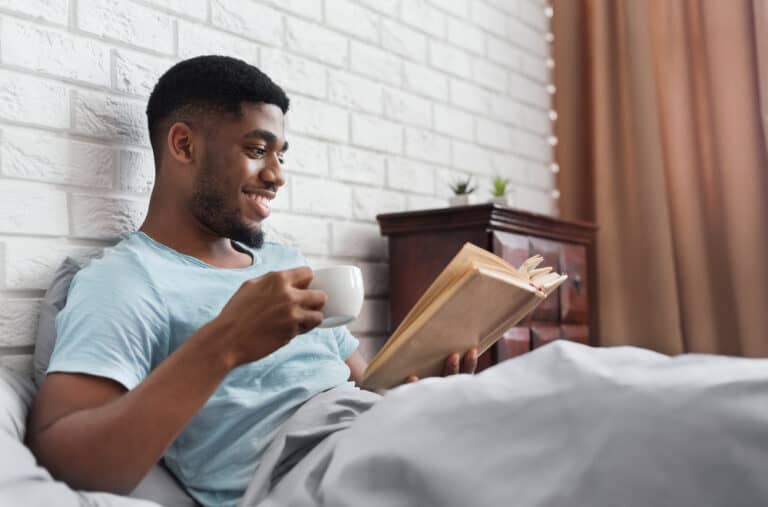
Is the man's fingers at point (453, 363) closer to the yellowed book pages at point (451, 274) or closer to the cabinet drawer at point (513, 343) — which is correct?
the yellowed book pages at point (451, 274)

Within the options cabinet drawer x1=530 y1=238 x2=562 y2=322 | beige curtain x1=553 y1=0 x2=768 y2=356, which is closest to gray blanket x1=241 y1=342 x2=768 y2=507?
cabinet drawer x1=530 y1=238 x2=562 y2=322

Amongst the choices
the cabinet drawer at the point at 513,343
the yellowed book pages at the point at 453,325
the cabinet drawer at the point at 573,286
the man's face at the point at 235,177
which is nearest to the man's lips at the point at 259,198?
the man's face at the point at 235,177

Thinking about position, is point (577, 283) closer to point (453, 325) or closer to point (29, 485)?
point (453, 325)

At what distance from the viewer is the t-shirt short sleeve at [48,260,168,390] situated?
932 mm

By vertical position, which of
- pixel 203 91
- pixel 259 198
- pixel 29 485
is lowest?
pixel 29 485

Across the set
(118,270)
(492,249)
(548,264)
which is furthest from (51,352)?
(548,264)

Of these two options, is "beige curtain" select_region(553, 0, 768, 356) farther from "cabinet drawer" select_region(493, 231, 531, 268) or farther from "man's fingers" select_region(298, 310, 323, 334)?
"man's fingers" select_region(298, 310, 323, 334)

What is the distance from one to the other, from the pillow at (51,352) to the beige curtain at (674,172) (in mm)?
1685

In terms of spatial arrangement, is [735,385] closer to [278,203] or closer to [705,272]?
[278,203]

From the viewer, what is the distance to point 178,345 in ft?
3.53

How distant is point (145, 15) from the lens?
139 centimetres

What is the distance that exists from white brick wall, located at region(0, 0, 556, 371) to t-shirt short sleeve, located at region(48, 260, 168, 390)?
0.71ft

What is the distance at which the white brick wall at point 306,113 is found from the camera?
1193 millimetres

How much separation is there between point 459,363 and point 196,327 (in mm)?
401
